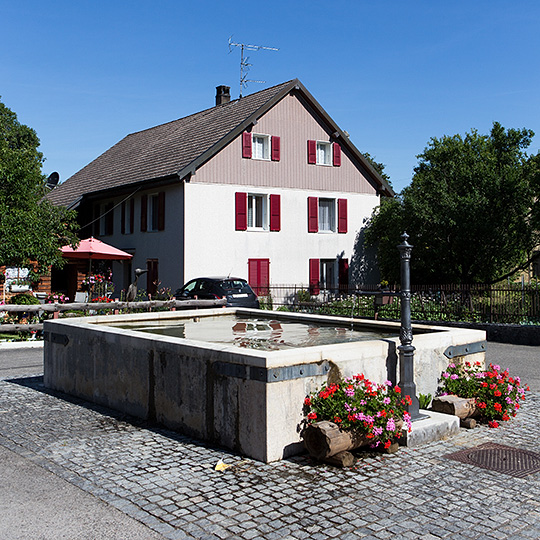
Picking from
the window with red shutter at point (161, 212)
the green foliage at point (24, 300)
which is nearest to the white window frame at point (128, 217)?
the window with red shutter at point (161, 212)

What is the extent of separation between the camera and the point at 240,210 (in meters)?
28.2

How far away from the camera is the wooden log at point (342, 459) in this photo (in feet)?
19.5

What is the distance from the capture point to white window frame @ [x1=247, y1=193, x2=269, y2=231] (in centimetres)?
2931

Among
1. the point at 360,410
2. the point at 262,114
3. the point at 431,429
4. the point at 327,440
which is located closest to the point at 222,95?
the point at 262,114

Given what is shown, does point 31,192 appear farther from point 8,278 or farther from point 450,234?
point 450,234

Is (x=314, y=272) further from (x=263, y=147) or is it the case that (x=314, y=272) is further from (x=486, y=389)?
(x=486, y=389)

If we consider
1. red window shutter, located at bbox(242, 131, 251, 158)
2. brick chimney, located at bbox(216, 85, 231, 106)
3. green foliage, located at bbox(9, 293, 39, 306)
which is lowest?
green foliage, located at bbox(9, 293, 39, 306)

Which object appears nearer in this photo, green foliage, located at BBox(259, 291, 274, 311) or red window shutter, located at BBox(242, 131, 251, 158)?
green foliage, located at BBox(259, 291, 274, 311)

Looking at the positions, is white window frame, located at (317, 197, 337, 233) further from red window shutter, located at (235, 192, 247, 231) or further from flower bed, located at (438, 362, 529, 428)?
flower bed, located at (438, 362, 529, 428)

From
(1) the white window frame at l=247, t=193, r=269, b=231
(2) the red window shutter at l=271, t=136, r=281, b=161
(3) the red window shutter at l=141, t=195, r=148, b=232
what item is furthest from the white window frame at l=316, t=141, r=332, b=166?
(3) the red window shutter at l=141, t=195, r=148, b=232

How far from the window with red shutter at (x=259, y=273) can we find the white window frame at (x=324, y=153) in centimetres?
Answer: 597

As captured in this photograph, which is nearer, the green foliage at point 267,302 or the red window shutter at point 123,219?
the green foliage at point 267,302

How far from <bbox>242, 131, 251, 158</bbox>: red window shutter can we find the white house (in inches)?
1.7

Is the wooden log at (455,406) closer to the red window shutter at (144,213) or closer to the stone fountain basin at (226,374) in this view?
the stone fountain basin at (226,374)
